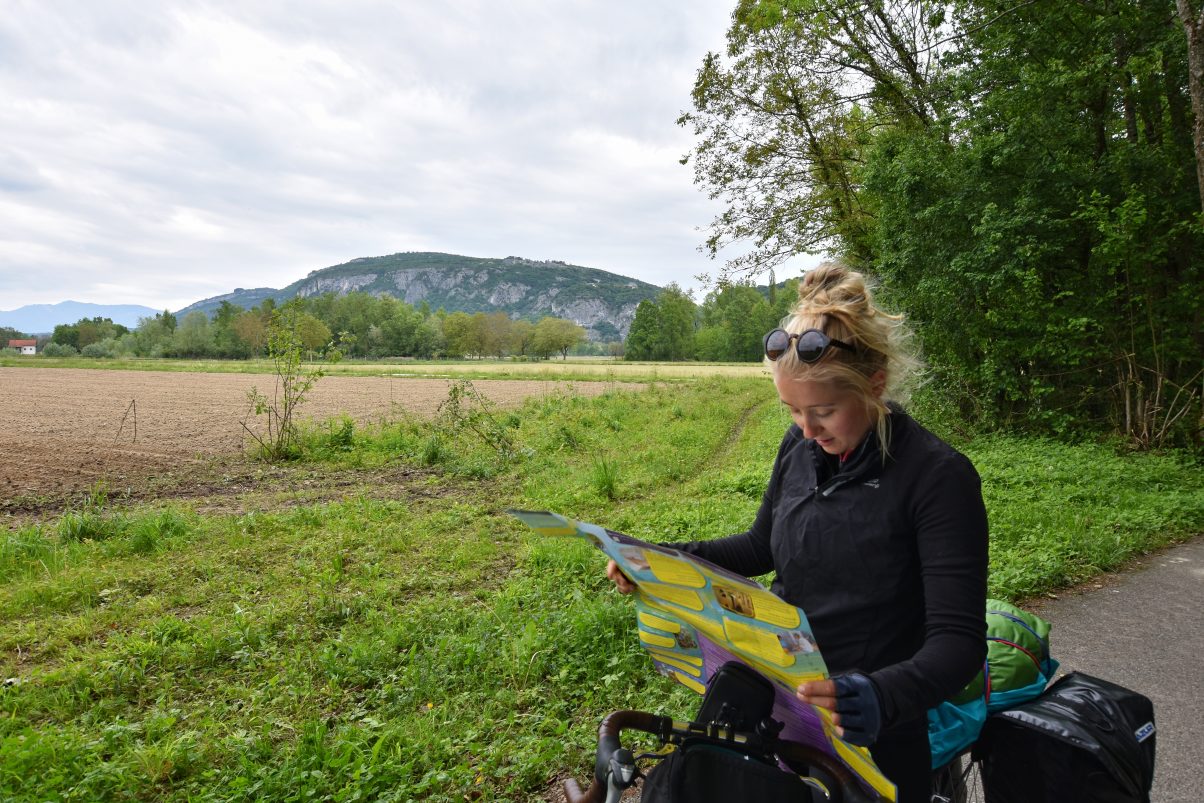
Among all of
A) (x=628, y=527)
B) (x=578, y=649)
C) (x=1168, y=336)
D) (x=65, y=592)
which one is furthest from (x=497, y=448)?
(x=1168, y=336)

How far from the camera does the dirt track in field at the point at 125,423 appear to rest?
1112 centimetres

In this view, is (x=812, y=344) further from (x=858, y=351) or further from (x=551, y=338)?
(x=551, y=338)

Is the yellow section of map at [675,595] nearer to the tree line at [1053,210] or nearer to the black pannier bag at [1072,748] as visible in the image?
the black pannier bag at [1072,748]

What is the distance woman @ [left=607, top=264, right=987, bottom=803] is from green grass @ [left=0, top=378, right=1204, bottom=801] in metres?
1.99

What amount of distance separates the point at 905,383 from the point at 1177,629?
4.09m

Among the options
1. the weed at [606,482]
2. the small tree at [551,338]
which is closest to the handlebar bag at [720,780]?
the weed at [606,482]

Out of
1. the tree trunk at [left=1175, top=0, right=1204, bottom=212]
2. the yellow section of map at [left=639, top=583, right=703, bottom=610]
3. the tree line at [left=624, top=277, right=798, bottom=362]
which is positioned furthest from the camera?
the tree line at [left=624, top=277, right=798, bottom=362]

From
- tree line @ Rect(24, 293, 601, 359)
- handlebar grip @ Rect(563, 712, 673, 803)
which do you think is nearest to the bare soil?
handlebar grip @ Rect(563, 712, 673, 803)

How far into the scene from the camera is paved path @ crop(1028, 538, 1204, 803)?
2.85 metres

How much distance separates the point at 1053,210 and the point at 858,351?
10482 mm

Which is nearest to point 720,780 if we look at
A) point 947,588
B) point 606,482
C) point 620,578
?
point 620,578

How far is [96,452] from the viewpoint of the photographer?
42.0 feet

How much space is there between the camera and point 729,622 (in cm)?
114

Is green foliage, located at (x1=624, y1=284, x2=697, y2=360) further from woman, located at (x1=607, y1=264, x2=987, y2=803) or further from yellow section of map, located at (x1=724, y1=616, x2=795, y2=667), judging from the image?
yellow section of map, located at (x1=724, y1=616, x2=795, y2=667)
